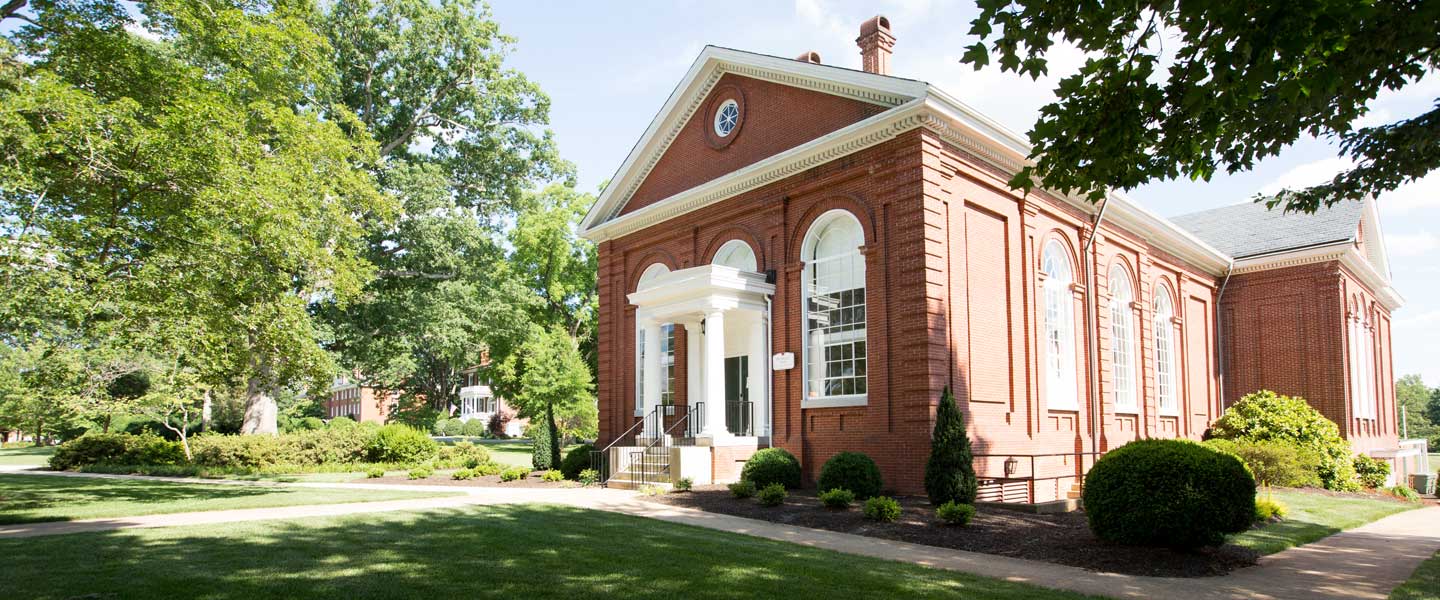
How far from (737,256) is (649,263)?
11.4ft

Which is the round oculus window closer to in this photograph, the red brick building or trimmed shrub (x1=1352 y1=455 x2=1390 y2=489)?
the red brick building

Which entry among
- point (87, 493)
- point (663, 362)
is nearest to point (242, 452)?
point (87, 493)

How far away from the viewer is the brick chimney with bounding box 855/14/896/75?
1811 cm

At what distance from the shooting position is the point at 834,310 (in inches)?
665

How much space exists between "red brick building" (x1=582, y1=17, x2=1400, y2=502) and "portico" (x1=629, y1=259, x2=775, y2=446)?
0.05m

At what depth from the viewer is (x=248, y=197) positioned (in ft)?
46.0

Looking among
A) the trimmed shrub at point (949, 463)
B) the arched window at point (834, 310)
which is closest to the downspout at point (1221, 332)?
the arched window at point (834, 310)

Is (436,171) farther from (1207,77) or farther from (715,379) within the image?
(1207,77)

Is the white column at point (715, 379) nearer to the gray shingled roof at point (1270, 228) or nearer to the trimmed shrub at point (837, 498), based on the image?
the trimmed shrub at point (837, 498)

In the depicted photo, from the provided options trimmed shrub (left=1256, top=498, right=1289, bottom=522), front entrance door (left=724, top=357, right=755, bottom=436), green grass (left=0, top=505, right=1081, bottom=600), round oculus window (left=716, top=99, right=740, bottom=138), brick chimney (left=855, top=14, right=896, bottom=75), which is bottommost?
trimmed shrub (left=1256, top=498, right=1289, bottom=522)

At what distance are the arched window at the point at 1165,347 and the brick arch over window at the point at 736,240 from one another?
13.1 m

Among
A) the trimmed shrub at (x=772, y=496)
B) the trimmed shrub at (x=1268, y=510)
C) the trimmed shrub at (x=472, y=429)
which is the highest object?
the trimmed shrub at (x=772, y=496)

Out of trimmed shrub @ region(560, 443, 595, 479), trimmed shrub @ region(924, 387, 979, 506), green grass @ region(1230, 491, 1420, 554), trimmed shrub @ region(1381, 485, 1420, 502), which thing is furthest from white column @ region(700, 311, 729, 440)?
trimmed shrub @ region(1381, 485, 1420, 502)

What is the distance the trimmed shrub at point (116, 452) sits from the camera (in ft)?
81.1
